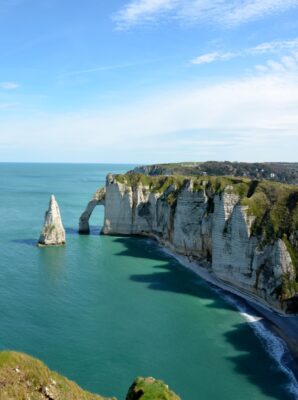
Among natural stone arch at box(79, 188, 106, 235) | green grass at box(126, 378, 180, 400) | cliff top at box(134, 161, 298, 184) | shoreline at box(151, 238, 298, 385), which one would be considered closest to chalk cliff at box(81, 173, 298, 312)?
shoreline at box(151, 238, 298, 385)

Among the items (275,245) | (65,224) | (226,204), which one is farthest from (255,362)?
(65,224)

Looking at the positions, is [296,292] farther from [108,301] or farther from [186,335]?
[108,301]

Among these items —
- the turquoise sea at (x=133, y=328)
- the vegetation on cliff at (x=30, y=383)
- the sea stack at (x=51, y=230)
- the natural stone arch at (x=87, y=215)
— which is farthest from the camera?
the natural stone arch at (x=87, y=215)

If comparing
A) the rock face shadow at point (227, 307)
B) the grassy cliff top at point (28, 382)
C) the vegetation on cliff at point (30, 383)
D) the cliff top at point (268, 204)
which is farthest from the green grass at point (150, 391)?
the cliff top at point (268, 204)

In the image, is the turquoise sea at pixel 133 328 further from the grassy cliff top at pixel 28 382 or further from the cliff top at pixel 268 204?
the grassy cliff top at pixel 28 382

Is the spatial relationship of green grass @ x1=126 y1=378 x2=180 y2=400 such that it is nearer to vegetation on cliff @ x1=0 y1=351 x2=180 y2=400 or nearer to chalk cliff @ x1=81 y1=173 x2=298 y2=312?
vegetation on cliff @ x1=0 y1=351 x2=180 y2=400

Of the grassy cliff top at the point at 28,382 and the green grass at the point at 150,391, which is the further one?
the green grass at the point at 150,391
